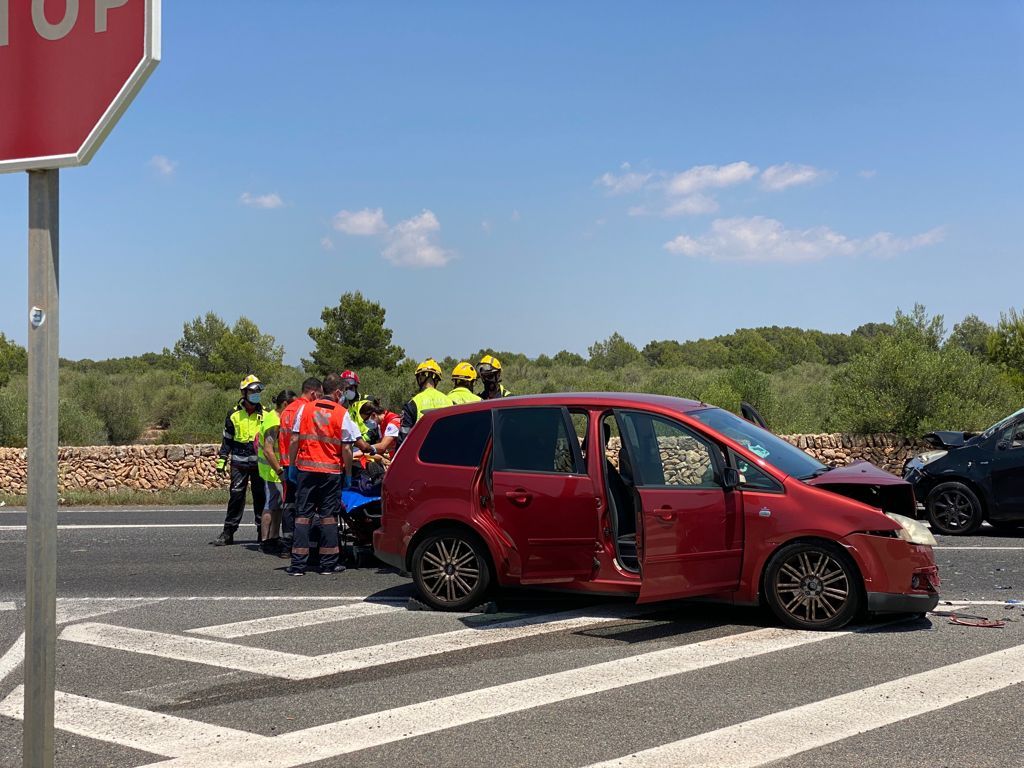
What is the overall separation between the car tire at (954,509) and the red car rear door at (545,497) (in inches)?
268

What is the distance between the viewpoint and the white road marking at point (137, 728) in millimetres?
5227

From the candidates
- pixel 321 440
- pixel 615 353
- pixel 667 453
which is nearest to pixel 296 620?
pixel 321 440

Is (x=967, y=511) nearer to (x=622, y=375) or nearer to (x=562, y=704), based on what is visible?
(x=562, y=704)

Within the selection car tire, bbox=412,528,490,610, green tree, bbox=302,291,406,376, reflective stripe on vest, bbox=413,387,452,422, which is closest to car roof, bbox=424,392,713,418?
car tire, bbox=412,528,490,610

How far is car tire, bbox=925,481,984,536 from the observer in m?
12.8

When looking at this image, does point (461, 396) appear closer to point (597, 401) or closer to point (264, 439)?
point (597, 401)

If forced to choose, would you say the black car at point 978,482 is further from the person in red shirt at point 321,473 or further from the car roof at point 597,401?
the person in red shirt at point 321,473

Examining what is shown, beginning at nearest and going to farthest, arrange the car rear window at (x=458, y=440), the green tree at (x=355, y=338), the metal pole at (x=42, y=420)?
the metal pole at (x=42, y=420), the car rear window at (x=458, y=440), the green tree at (x=355, y=338)

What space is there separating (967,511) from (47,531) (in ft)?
40.3

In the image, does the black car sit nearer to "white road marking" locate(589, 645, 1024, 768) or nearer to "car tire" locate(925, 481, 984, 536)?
"car tire" locate(925, 481, 984, 536)

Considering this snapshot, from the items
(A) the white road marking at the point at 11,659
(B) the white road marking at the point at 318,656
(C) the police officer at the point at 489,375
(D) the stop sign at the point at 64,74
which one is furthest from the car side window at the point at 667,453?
(D) the stop sign at the point at 64,74

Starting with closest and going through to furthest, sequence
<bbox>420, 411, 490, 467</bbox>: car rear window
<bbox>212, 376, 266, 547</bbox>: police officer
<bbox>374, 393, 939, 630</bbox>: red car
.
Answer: <bbox>374, 393, 939, 630</bbox>: red car < <bbox>420, 411, 490, 467</bbox>: car rear window < <bbox>212, 376, 266, 547</bbox>: police officer

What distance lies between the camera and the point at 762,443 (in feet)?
27.0

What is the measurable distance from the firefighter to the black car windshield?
2492mm
